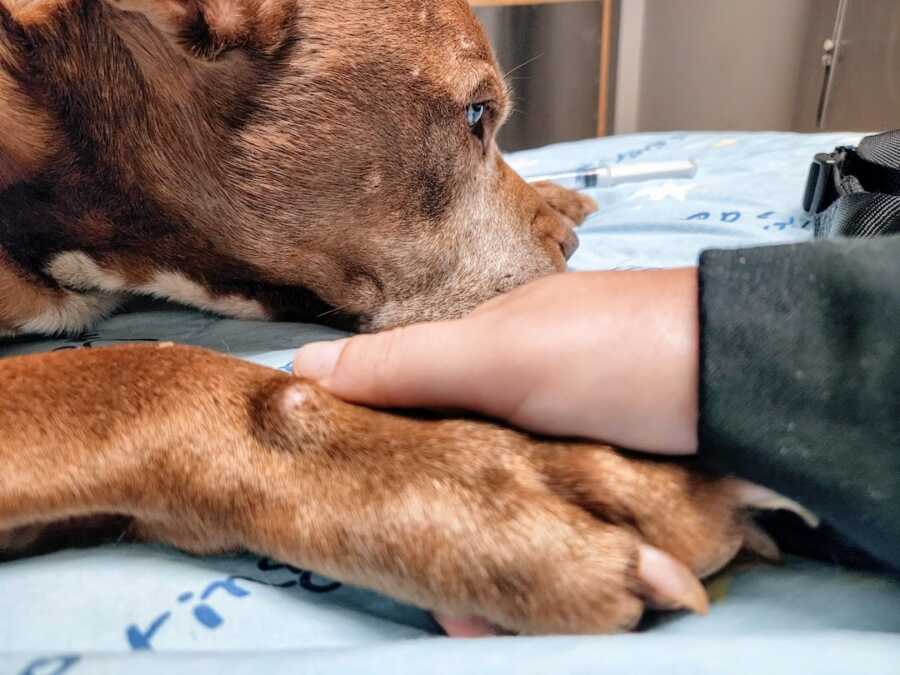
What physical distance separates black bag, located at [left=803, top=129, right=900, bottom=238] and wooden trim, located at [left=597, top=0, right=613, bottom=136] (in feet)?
11.9

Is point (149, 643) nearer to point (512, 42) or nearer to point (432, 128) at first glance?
point (432, 128)

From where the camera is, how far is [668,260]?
5.27ft

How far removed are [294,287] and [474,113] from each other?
51cm

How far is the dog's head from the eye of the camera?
1194mm

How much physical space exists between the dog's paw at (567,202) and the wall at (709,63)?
10.6 ft

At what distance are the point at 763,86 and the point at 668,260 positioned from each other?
3.81 m

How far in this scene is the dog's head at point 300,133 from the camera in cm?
119

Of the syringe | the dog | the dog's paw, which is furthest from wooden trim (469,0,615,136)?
the dog

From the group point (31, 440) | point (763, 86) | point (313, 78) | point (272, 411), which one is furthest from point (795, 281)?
point (763, 86)

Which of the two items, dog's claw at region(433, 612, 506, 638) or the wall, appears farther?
the wall

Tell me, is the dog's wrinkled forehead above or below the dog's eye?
above

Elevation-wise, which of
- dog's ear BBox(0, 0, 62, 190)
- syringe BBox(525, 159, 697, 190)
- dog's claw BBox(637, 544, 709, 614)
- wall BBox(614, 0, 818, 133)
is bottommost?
dog's claw BBox(637, 544, 709, 614)

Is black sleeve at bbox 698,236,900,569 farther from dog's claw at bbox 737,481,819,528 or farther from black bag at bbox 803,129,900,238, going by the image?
black bag at bbox 803,129,900,238

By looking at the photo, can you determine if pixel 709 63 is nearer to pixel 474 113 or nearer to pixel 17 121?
pixel 474 113
